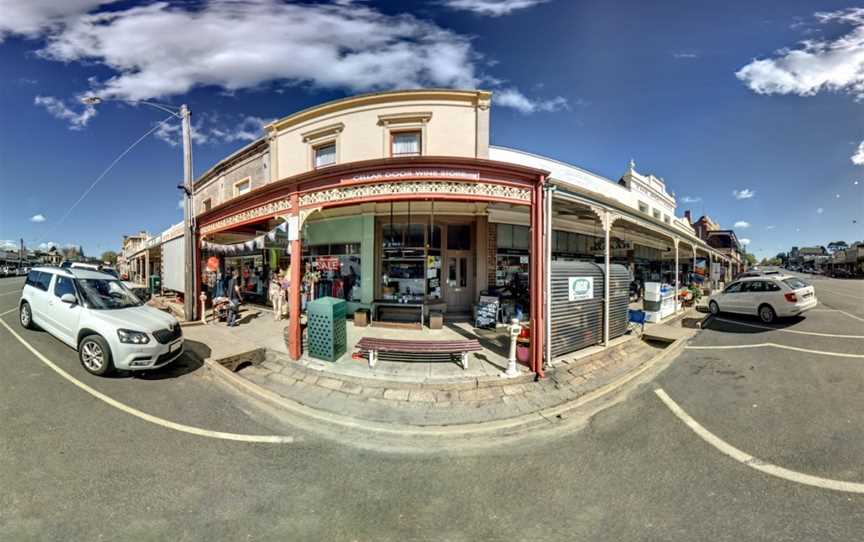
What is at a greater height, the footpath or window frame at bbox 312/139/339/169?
window frame at bbox 312/139/339/169

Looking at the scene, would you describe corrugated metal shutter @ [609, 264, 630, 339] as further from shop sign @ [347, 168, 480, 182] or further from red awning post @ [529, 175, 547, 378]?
shop sign @ [347, 168, 480, 182]

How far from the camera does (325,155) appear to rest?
38.8 feet

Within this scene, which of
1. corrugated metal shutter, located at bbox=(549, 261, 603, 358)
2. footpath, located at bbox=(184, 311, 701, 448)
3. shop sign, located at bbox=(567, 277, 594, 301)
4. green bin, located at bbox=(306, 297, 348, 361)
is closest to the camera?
footpath, located at bbox=(184, 311, 701, 448)

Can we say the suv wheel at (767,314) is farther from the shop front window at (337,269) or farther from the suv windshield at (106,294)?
the suv windshield at (106,294)

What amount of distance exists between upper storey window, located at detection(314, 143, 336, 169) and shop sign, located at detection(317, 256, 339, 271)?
11.2ft

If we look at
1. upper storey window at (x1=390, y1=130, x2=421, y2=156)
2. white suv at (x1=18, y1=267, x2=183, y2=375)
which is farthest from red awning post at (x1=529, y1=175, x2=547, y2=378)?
white suv at (x1=18, y1=267, x2=183, y2=375)

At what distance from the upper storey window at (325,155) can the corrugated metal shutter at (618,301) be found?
988 centimetres

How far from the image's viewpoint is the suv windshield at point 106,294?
638 cm

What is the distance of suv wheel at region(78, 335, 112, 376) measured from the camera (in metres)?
5.57

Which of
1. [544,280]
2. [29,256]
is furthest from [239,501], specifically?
[29,256]

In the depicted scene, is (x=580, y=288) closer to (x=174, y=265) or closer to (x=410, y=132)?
(x=410, y=132)

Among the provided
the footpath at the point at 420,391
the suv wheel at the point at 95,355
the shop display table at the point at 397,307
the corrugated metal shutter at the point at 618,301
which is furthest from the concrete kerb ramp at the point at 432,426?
the shop display table at the point at 397,307

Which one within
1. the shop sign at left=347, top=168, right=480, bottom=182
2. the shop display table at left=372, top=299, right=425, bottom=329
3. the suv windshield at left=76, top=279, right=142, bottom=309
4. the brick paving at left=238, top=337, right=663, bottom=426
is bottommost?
the brick paving at left=238, top=337, right=663, bottom=426

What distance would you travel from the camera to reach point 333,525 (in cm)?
276
